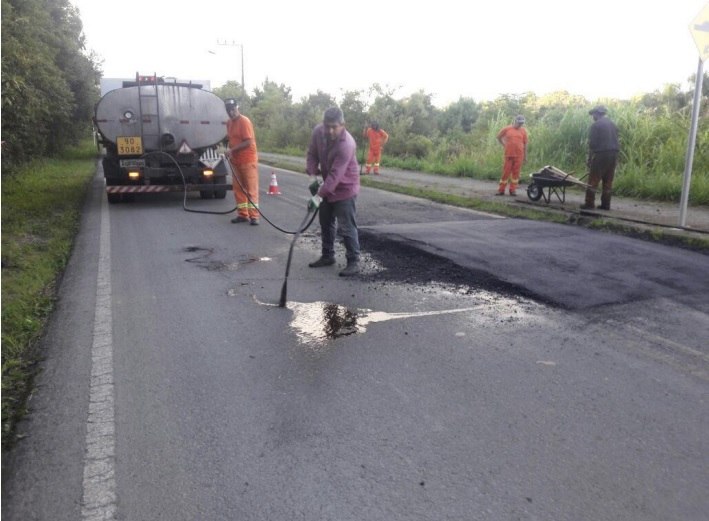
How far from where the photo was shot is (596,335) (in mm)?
4820

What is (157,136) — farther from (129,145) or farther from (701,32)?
(701,32)

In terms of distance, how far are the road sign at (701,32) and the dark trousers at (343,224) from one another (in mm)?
5423

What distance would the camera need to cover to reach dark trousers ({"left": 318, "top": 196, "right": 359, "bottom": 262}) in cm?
695

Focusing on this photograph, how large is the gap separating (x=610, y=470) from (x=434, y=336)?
197 cm

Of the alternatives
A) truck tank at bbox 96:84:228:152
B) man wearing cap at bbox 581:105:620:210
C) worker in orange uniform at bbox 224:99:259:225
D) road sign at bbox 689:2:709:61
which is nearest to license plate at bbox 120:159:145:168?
truck tank at bbox 96:84:228:152

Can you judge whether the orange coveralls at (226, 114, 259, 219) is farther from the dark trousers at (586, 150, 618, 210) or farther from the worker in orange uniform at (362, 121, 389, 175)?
the worker in orange uniform at (362, 121, 389, 175)

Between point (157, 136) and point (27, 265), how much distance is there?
19.6ft

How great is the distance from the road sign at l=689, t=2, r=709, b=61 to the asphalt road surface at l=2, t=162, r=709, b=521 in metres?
3.38

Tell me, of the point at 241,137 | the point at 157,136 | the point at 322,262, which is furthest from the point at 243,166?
the point at 322,262

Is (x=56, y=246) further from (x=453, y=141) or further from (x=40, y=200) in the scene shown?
(x=453, y=141)

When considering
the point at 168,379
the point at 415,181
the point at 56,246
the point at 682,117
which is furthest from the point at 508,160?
the point at 168,379

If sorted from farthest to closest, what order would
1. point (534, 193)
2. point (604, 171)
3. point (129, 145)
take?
point (534, 193) → point (129, 145) → point (604, 171)

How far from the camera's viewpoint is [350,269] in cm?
684

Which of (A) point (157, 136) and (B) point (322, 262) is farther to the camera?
(A) point (157, 136)
